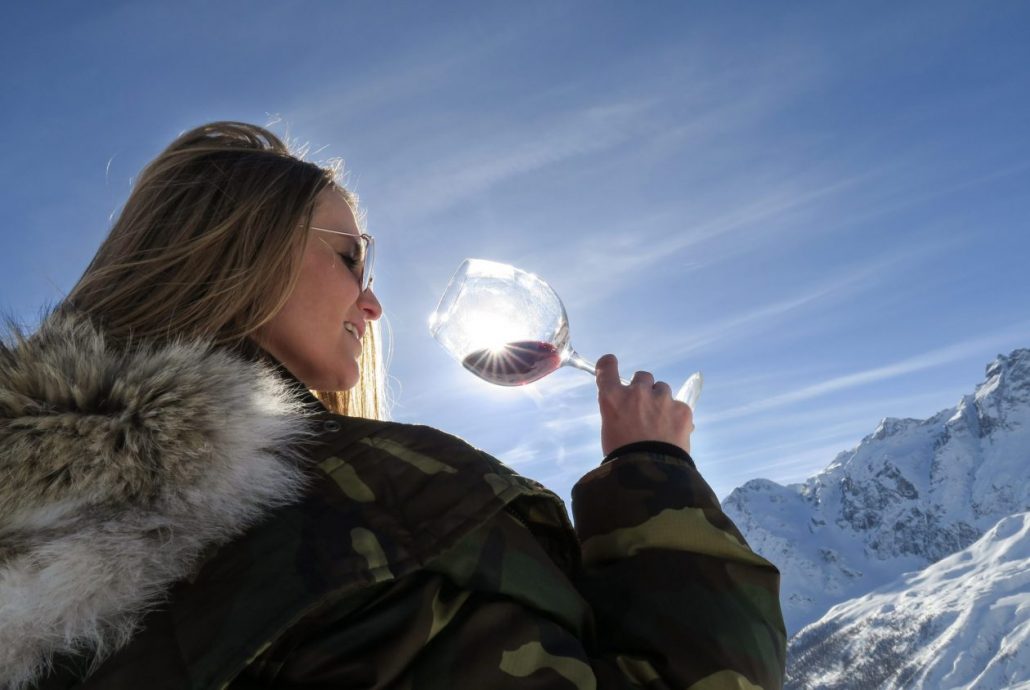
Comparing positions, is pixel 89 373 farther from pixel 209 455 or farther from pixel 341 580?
pixel 341 580

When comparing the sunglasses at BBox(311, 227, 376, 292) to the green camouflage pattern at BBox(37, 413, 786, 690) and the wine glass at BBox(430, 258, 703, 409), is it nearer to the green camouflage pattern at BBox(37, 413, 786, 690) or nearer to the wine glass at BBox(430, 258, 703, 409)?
the wine glass at BBox(430, 258, 703, 409)

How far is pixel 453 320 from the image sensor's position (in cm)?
347

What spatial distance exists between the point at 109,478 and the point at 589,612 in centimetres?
92

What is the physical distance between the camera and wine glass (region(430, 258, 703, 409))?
337 centimetres

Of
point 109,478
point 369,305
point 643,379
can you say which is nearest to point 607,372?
point 643,379

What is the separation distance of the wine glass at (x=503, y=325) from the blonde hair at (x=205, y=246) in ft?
3.07

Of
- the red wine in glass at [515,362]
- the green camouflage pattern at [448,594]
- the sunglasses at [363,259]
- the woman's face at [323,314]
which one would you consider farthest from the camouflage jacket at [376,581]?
the red wine in glass at [515,362]

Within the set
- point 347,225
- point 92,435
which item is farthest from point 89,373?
point 347,225

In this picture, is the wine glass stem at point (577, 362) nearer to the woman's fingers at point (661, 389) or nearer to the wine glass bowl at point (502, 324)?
the wine glass bowl at point (502, 324)

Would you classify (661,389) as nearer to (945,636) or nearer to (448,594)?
(448,594)

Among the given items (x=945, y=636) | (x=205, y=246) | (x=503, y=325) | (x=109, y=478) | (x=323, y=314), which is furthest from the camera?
(x=945, y=636)

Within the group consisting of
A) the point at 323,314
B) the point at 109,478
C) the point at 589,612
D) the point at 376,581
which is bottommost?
the point at 589,612

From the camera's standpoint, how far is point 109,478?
1.36 m

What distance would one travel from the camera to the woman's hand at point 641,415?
2203mm
